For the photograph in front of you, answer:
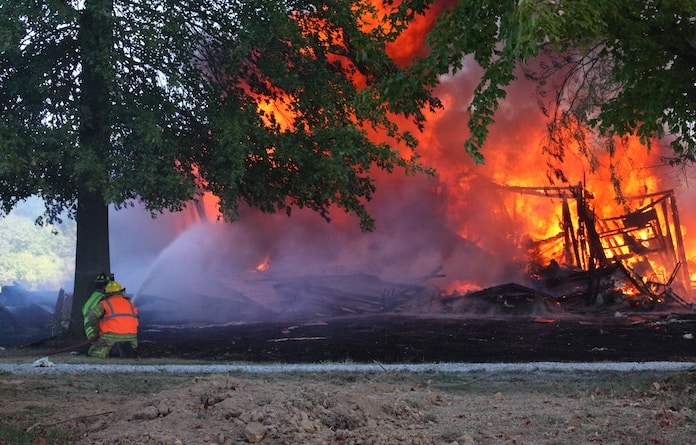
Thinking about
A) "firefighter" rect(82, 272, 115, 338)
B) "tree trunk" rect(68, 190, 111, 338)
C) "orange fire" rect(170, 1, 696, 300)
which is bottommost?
"firefighter" rect(82, 272, 115, 338)

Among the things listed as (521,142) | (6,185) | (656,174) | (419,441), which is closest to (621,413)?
(419,441)

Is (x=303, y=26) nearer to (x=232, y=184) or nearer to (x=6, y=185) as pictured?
(x=232, y=184)

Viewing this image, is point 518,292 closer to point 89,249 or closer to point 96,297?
point 89,249

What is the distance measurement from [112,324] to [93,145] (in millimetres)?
2990

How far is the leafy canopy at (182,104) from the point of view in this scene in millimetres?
12078

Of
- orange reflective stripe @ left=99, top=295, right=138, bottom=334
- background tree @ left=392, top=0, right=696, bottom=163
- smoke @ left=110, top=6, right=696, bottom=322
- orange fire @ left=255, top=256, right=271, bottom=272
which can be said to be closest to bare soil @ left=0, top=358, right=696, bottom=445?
background tree @ left=392, top=0, right=696, bottom=163

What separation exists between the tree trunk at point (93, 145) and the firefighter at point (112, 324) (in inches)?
66.3

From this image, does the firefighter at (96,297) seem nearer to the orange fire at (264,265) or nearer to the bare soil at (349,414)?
the bare soil at (349,414)

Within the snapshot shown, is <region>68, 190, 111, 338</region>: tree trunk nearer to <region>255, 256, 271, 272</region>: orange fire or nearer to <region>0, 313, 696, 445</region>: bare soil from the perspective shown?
<region>0, 313, 696, 445</region>: bare soil

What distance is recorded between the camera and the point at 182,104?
13547 millimetres

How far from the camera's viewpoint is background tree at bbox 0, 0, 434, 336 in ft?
39.7

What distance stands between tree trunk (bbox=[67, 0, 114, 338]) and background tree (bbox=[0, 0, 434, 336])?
1.0 inches

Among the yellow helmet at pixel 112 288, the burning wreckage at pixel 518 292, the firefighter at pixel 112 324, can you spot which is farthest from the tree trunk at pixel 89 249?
the burning wreckage at pixel 518 292

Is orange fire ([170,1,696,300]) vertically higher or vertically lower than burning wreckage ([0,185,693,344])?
higher
